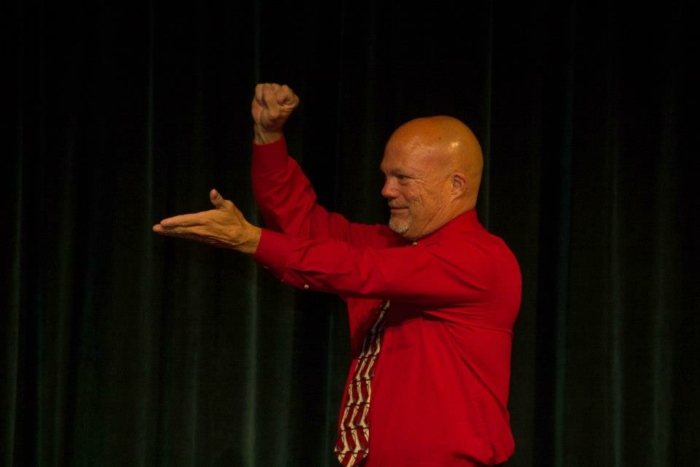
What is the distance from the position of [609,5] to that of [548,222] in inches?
26.5

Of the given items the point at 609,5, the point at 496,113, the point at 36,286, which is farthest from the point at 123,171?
the point at 609,5

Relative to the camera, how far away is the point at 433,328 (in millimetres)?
2334

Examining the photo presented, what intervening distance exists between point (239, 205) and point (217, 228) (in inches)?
27.7

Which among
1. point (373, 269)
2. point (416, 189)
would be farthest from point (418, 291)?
point (416, 189)

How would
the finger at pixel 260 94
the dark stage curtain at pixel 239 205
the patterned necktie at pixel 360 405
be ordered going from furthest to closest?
the dark stage curtain at pixel 239 205 → the finger at pixel 260 94 → the patterned necktie at pixel 360 405

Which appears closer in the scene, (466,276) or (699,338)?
(466,276)

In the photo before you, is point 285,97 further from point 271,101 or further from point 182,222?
point 182,222

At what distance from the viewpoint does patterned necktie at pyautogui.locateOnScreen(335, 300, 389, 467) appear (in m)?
2.36

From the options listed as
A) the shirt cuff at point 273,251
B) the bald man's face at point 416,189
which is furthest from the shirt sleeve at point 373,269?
the bald man's face at point 416,189

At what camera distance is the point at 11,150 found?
2879mm

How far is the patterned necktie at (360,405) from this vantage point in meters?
2.36

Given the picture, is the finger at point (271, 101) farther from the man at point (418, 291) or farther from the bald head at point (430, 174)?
the bald head at point (430, 174)

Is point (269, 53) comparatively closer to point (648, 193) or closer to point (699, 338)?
point (648, 193)

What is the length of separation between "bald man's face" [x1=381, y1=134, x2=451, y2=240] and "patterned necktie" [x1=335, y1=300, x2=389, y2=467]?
214 millimetres
